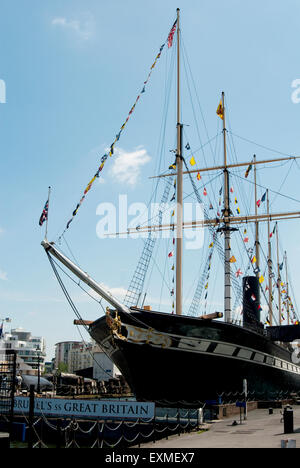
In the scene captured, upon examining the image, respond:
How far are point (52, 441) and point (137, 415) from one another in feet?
15.9

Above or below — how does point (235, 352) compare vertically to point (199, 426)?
above

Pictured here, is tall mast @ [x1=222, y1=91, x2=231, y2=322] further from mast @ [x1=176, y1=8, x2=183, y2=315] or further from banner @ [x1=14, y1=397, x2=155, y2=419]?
banner @ [x1=14, y1=397, x2=155, y2=419]

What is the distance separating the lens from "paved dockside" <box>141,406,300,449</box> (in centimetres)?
1166

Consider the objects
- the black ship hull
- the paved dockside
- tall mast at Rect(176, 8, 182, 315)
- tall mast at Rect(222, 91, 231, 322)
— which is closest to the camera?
the paved dockside

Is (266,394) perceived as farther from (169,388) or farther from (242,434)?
(242,434)

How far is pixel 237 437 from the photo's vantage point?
13102mm

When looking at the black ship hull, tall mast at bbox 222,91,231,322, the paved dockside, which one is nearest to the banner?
the paved dockside

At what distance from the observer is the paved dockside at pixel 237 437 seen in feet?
38.2

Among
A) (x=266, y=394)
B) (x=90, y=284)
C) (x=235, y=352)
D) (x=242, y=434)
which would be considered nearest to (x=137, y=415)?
(x=242, y=434)

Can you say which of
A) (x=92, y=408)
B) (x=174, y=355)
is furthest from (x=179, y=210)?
(x=92, y=408)

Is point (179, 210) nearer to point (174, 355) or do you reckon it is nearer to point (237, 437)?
point (174, 355)

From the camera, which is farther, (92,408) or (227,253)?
(227,253)
